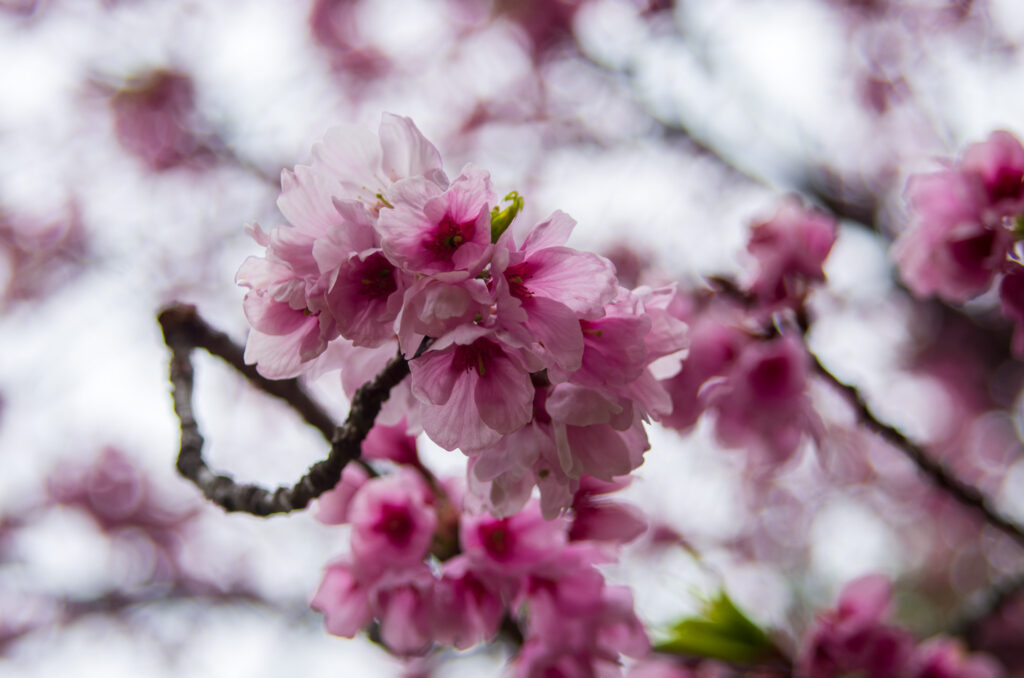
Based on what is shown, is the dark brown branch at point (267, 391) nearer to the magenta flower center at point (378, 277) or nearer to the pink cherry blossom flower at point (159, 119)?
the magenta flower center at point (378, 277)

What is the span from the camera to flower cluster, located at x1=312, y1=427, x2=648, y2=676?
1.21 m

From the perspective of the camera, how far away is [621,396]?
0.90 m

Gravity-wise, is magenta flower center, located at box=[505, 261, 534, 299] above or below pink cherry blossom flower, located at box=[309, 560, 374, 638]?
above

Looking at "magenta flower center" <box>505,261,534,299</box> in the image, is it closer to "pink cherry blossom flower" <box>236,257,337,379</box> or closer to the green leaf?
"pink cherry blossom flower" <box>236,257,337,379</box>

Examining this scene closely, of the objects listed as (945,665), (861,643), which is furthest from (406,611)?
(945,665)

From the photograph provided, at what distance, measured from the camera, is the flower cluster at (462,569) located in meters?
1.21

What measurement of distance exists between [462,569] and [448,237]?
0.66 meters

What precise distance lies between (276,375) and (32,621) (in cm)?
639

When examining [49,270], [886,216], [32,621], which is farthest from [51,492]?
[886,216]

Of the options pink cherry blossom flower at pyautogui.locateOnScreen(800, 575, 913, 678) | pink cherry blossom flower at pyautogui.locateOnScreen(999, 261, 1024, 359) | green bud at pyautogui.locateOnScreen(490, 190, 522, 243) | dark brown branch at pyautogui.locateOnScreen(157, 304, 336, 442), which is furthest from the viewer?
pink cherry blossom flower at pyautogui.locateOnScreen(800, 575, 913, 678)

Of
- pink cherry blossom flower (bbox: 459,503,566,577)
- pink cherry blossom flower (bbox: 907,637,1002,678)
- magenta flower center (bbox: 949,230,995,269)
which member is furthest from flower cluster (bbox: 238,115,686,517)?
pink cherry blossom flower (bbox: 907,637,1002,678)

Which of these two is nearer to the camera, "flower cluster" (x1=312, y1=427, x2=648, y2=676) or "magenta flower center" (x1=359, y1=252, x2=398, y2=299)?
"magenta flower center" (x1=359, y1=252, x2=398, y2=299)

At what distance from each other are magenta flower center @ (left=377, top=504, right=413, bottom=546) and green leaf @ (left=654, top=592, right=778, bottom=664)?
4.02 feet

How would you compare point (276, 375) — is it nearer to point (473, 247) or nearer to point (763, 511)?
point (473, 247)
